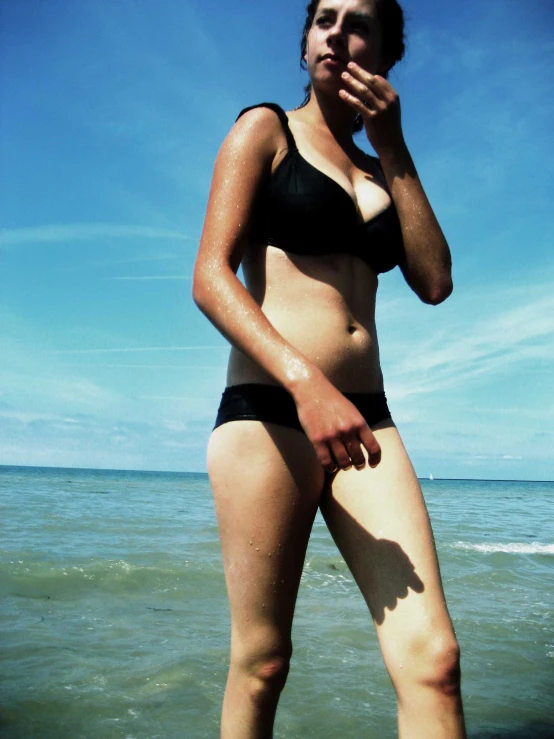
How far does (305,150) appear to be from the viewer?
6.89ft

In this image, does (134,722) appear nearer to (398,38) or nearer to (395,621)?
(395,621)

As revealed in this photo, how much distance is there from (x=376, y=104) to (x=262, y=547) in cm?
133

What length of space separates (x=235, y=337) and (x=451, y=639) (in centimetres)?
90

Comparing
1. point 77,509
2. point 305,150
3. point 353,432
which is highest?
point 305,150

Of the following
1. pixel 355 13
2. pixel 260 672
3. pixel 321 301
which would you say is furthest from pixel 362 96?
pixel 260 672

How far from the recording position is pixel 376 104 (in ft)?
6.59

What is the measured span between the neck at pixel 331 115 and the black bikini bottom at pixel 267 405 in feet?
3.08

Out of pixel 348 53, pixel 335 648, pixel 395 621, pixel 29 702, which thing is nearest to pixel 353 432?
pixel 395 621

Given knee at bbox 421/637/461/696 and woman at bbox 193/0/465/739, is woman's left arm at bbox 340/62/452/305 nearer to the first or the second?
woman at bbox 193/0/465/739

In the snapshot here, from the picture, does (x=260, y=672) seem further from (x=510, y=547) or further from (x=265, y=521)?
(x=510, y=547)

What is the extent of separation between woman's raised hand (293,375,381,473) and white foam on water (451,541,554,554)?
30.8 feet

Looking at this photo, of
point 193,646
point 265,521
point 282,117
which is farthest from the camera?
point 193,646

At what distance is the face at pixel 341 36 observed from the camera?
211 centimetres

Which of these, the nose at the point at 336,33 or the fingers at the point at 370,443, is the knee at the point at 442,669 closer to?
the fingers at the point at 370,443
